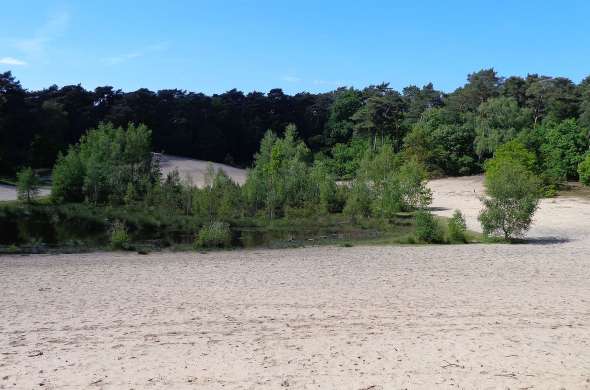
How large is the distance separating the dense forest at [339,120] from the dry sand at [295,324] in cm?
4315

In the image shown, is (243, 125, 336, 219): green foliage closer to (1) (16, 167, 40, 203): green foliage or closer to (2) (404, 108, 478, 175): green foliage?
(1) (16, 167, 40, 203): green foliage

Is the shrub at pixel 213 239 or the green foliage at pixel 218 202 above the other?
the green foliage at pixel 218 202

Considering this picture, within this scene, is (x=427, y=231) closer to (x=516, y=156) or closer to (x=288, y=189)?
(x=288, y=189)

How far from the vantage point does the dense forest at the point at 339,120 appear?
64.2 metres

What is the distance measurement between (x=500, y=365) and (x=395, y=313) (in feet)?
12.6

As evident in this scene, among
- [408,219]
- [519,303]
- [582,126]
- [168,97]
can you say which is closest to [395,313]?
[519,303]

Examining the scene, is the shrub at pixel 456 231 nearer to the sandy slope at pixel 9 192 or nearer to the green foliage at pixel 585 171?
the green foliage at pixel 585 171

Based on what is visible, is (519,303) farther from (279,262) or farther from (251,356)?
(279,262)

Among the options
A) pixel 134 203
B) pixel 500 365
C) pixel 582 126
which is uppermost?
pixel 582 126

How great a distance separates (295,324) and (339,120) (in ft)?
276

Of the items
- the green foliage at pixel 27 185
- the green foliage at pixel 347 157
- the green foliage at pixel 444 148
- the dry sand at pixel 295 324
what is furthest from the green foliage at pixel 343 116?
the dry sand at pixel 295 324

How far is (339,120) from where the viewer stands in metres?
94.1

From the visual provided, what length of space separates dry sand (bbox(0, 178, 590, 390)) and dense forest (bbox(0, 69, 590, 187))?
142 ft

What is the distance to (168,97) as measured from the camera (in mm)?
88000
